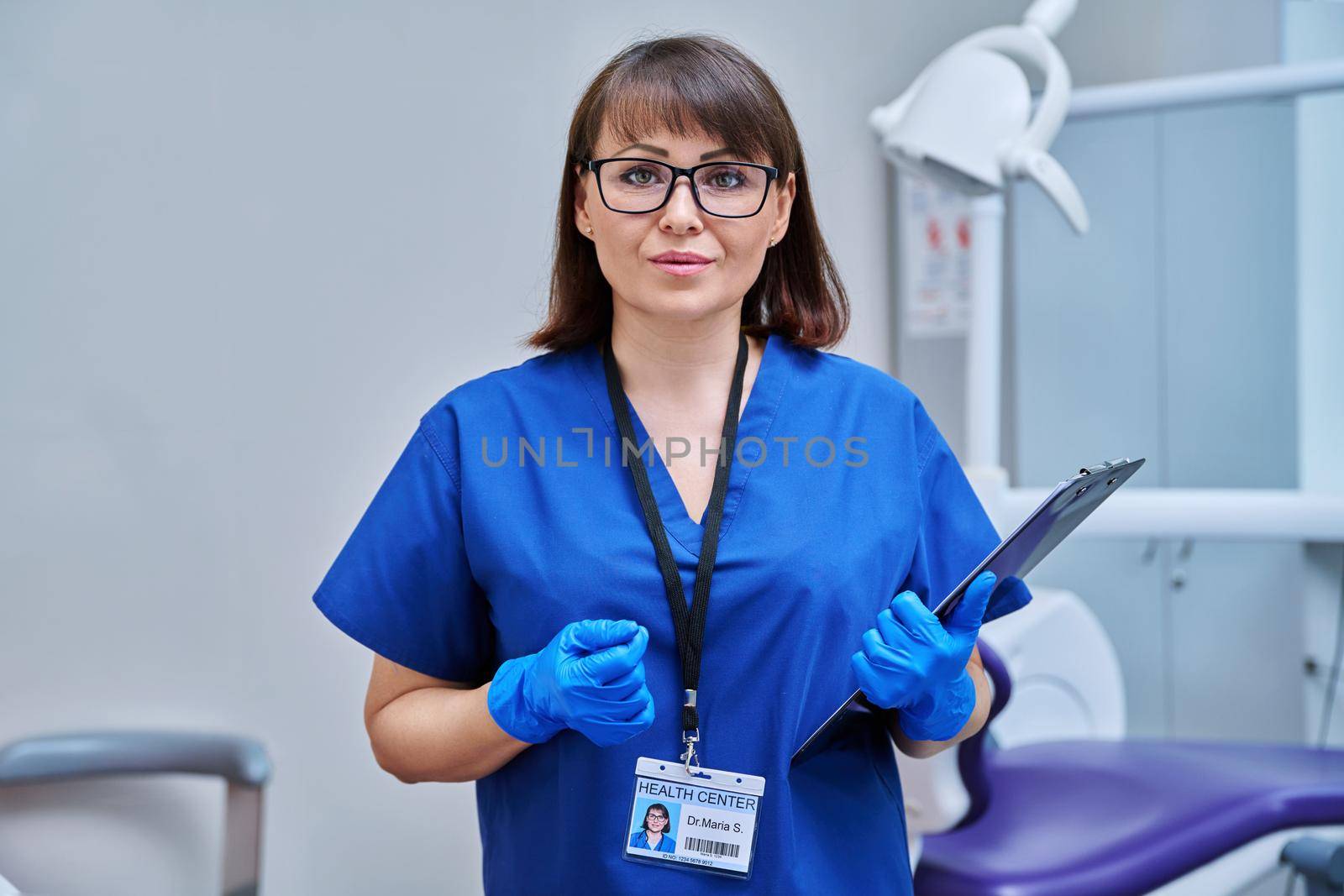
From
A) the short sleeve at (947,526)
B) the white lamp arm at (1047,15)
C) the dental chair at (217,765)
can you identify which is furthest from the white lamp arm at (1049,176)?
the dental chair at (217,765)

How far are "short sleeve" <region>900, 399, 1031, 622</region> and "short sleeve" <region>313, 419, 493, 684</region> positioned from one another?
16.9 inches

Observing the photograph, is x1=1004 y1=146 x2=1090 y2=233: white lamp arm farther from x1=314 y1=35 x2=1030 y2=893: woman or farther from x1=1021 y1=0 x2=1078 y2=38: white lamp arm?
x1=314 y1=35 x2=1030 y2=893: woman

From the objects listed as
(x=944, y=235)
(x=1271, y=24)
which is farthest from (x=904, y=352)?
(x=1271, y=24)

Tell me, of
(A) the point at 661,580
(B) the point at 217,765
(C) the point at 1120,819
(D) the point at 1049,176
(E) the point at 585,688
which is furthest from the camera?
(D) the point at 1049,176

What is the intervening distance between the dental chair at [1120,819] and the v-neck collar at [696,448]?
517mm

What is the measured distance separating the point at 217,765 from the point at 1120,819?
1299 mm

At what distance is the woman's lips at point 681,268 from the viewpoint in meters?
0.99

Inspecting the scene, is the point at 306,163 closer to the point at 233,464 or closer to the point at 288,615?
the point at 233,464

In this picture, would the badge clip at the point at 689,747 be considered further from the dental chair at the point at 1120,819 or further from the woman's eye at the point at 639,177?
the dental chair at the point at 1120,819

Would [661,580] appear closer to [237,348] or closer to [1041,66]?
[237,348]

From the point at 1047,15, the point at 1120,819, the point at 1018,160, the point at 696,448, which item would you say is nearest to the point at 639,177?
the point at 696,448

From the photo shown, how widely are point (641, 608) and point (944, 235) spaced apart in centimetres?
212

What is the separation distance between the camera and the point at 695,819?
0.96 meters

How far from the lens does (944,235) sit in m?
2.85
